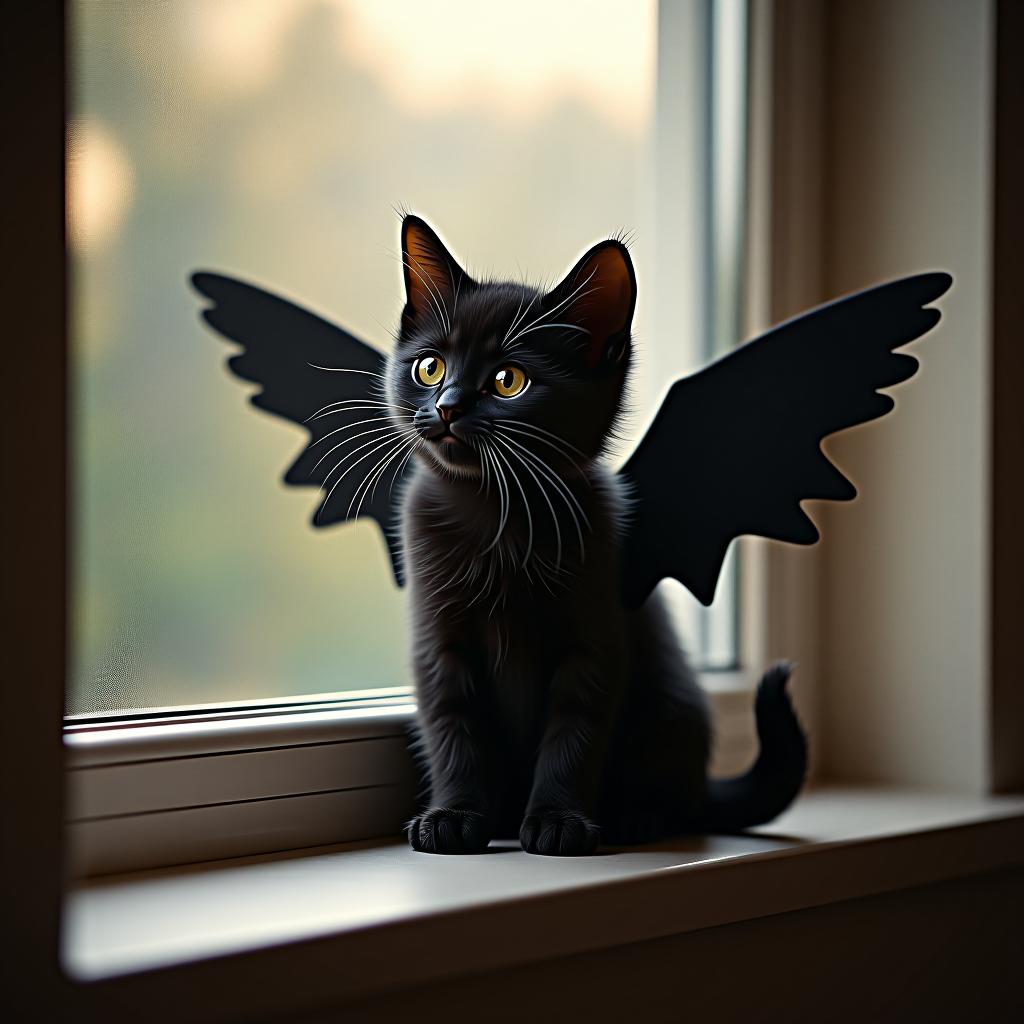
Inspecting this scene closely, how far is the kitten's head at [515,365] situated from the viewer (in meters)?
0.77

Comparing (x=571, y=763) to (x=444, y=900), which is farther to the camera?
(x=571, y=763)

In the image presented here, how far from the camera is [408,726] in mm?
916

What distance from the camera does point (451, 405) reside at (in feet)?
2.48

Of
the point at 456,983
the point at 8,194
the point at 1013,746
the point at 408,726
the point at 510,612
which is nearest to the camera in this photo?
the point at 8,194

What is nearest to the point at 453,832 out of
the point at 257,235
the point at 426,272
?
the point at 426,272

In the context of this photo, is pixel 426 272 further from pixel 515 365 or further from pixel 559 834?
pixel 559 834

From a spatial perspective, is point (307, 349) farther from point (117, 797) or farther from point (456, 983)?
point (456, 983)

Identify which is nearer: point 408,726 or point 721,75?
point 408,726

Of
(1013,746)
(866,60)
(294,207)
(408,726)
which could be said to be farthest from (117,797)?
(866,60)

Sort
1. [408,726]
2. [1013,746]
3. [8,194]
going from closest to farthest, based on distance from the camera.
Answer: [8,194] < [408,726] < [1013,746]

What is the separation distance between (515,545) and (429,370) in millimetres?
136

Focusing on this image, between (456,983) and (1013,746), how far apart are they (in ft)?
2.26

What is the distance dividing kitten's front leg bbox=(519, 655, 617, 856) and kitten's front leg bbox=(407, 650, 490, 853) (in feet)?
0.12

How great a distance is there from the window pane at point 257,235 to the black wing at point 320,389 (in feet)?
0.11
